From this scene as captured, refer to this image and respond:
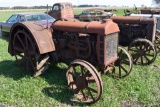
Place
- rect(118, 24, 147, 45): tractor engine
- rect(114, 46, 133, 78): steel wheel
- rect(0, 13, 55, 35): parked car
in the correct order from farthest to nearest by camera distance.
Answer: rect(0, 13, 55, 35): parked car < rect(118, 24, 147, 45): tractor engine < rect(114, 46, 133, 78): steel wheel

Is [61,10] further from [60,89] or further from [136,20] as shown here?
[60,89]

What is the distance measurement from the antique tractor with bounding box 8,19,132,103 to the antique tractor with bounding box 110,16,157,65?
1.00 metres

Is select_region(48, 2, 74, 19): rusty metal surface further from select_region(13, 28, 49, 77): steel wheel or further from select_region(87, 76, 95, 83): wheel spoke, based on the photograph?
select_region(87, 76, 95, 83): wheel spoke

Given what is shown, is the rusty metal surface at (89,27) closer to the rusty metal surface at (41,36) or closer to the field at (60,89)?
the rusty metal surface at (41,36)

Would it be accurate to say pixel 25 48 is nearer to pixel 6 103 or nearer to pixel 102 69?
pixel 6 103

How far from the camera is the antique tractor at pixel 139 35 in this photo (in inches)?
221

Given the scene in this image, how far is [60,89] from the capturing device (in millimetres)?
4059

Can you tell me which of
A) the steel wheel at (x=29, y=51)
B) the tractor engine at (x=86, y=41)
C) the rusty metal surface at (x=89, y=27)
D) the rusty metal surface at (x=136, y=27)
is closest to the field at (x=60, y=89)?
the steel wheel at (x=29, y=51)

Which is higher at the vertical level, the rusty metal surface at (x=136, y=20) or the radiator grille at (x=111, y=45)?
the rusty metal surface at (x=136, y=20)

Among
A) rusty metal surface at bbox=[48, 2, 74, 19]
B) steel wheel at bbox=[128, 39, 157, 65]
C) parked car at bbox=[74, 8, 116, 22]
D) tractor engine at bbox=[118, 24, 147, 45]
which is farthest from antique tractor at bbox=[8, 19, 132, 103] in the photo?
rusty metal surface at bbox=[48, 2, 74, 19]

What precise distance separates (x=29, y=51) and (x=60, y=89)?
118 cm

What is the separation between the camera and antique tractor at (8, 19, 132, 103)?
365cm

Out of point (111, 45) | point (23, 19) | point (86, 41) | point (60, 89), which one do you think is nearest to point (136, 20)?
point (111, 45)

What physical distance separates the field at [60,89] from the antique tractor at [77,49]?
21 cm
